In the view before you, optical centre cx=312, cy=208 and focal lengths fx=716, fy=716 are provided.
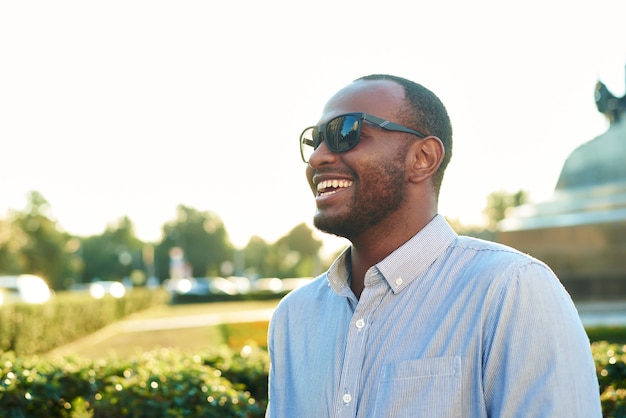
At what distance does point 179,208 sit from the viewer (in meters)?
89.2

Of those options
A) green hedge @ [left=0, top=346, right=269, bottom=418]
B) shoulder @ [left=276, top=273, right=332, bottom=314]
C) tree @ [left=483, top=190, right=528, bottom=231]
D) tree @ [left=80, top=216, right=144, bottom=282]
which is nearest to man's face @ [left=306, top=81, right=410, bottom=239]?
shoulder @ [left=276, top=273, right=332, bottom=314]

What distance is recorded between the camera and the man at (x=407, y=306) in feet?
5.76

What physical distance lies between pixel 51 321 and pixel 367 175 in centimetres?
1534

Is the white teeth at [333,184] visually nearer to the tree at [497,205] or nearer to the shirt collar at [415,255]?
the shirt collar at [415,255]

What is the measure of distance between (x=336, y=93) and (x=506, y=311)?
970 mm

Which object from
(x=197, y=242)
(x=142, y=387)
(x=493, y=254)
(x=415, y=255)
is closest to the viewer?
(x=493, y=254)

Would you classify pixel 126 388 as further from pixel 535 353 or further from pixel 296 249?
pixel 296 249

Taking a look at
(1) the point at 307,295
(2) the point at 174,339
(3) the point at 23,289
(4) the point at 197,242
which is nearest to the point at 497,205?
(4) the point at 197,242

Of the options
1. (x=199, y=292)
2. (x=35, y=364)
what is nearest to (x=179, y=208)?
(x=199, y=292)

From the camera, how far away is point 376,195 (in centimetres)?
222

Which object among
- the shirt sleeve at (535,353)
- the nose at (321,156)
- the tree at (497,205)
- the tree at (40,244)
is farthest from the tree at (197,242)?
the shirt sleeve at (535,353)

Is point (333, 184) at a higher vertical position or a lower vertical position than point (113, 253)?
higher

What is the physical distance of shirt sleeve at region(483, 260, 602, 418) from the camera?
1.70 meters

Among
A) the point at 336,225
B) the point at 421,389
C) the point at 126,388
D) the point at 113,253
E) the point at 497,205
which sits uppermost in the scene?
the point at 336,225
